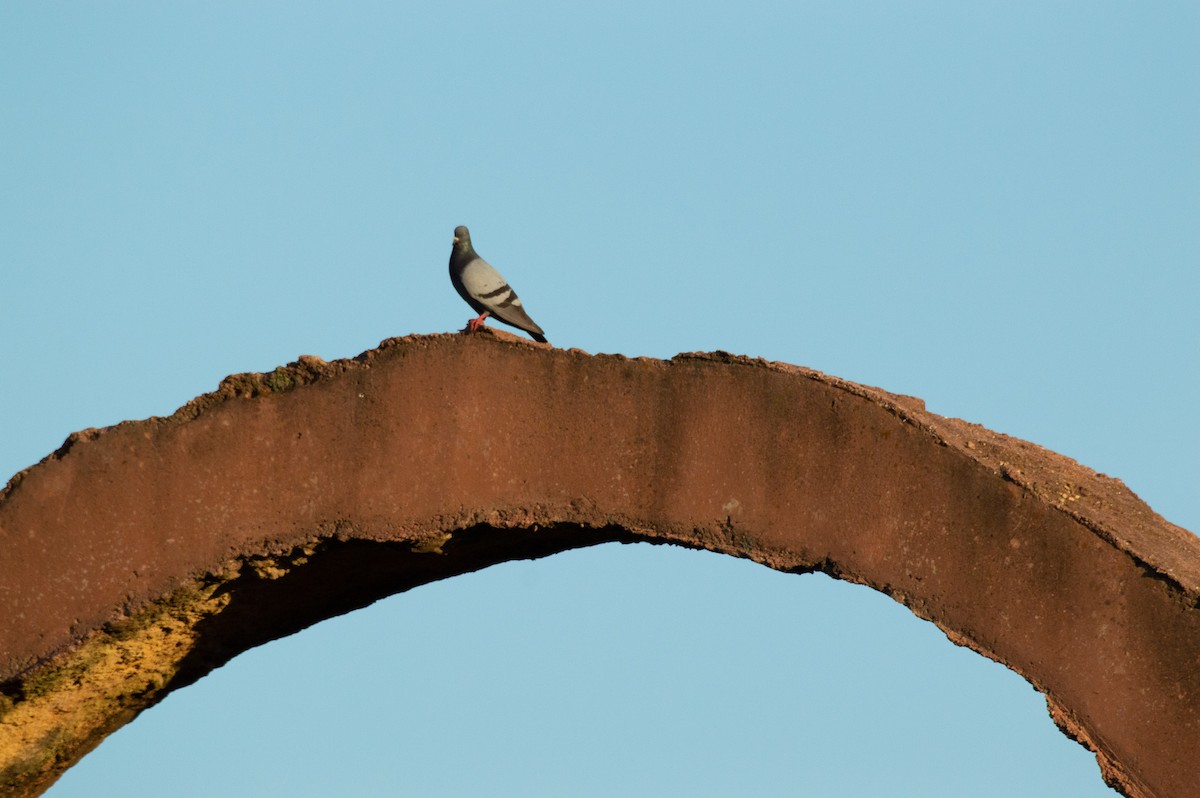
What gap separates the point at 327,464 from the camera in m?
6.48

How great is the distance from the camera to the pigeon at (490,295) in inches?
313

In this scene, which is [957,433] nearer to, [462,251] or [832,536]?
[832,536]

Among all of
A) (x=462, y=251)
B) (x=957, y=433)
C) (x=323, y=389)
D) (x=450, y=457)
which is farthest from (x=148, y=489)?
(x=957, y=433)

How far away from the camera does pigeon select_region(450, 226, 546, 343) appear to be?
7.94 meters

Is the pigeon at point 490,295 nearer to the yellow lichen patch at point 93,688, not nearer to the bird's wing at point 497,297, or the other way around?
the bird's wing at point 497,297

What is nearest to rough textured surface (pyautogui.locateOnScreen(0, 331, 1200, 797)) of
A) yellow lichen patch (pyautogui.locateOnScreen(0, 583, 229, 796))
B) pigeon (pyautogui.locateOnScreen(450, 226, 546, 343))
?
yellow lichen patch (pyautogui.locateOnScreen(0, 583, 229, 796))

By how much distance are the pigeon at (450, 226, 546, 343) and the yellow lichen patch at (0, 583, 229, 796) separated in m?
2.02

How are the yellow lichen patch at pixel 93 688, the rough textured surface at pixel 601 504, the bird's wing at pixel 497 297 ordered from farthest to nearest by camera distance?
the bird's wing at pixel 497 297
the yellow lichen patch at pixel 93 688
the rough textured surface at pixel 601 504

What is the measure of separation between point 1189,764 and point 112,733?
4.78 meters

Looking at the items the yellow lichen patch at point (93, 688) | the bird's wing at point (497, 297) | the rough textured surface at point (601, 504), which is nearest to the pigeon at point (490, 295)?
the bird's wing at point (497, 297)

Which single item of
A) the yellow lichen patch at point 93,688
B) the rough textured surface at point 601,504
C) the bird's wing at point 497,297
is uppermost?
the bird's wing at point 497,297

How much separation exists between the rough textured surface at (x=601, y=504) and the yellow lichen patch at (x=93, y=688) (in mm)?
27

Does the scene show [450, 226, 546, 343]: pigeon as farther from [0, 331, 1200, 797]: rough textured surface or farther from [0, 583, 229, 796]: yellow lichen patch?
[0, 583, 229, 796]: yellow lichen patch

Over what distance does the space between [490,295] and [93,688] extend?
2643 millimetres
